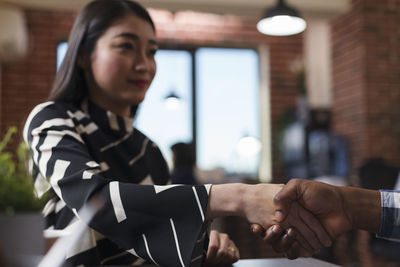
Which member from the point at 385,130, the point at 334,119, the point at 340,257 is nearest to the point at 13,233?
the point at 340,257

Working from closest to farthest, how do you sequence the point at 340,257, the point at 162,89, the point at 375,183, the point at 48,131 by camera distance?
the point at 48,131 → the point at 375,183 → the point at 340,257 → the point at 162,89

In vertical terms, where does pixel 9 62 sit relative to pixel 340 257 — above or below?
above

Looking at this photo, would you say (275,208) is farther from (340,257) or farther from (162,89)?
(162,89)

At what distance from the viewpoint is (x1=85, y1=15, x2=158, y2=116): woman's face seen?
4.01 feet

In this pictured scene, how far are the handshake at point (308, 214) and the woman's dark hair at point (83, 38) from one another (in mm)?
569

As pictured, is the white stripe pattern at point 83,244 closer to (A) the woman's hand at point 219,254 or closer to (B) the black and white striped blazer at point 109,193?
(B) the black and white striped blazer at point 109,193

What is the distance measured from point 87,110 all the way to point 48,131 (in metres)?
0.23

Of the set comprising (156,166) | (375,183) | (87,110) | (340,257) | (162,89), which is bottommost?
(340,257)

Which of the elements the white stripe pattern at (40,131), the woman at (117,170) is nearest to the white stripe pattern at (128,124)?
the woman at (117,170)

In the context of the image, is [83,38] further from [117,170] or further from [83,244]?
[83,244]

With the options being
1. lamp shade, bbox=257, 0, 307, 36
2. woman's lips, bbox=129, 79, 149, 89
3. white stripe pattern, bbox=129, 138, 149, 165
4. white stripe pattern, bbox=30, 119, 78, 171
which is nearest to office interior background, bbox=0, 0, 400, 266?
lamp shade, bbox=257, 0, 307, 36

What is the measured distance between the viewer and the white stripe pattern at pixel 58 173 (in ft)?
3.09

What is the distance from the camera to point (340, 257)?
4.51m

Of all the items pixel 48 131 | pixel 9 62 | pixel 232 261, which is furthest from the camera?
pixel 9 62
